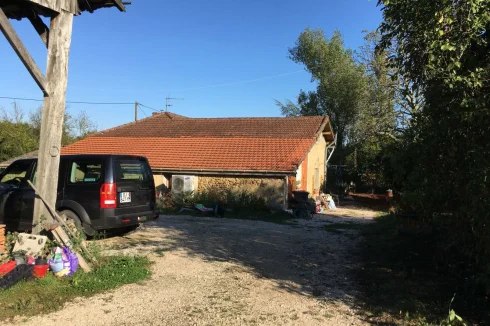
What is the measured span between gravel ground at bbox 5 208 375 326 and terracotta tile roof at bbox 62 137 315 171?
9.67 meters

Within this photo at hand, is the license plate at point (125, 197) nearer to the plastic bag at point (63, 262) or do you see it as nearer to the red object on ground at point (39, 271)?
the plastic bag at point (63, 262)

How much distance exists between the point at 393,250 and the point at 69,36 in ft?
23.1

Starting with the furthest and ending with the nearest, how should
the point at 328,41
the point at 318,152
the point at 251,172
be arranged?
the point at 328,41 → the point at 318,152 → the point at 251,172

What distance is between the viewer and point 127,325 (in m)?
4.31

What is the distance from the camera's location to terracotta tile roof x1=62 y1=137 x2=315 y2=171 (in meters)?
19.2

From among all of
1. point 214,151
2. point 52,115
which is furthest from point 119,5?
point 214,151

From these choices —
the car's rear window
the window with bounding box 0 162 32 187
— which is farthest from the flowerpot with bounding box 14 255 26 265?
the window with bounding box 0 162 32 187

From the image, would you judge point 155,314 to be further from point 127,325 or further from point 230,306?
point 230,306

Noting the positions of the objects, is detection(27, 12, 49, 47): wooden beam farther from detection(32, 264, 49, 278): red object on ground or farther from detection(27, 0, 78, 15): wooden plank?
detection(32, 264, 49, 278): red object on ground

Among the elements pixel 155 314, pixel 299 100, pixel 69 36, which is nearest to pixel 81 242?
pixel 155 314

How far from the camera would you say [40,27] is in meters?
6.64

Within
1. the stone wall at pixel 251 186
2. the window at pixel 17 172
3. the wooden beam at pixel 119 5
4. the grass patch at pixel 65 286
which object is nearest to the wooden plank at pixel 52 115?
the wooden beam at pixel 119 5

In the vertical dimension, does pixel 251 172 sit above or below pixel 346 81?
below

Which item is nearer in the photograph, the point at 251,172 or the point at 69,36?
the point at 69,36
